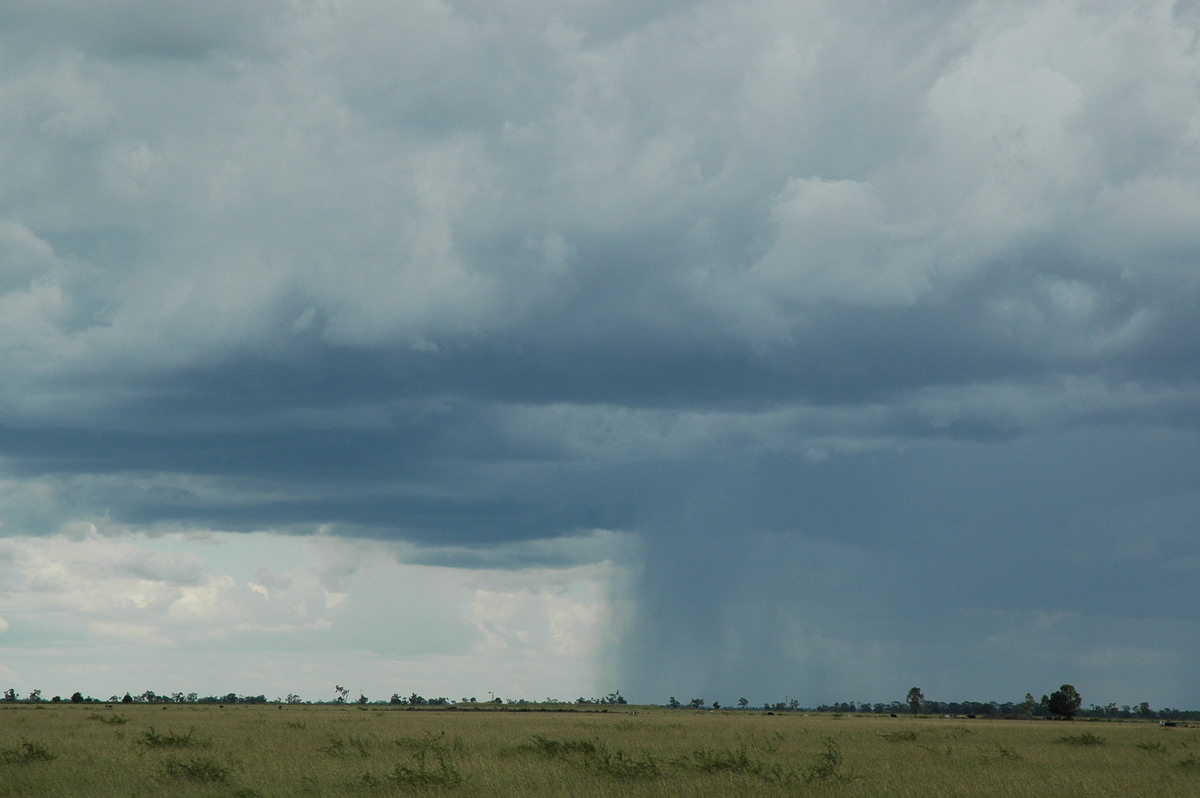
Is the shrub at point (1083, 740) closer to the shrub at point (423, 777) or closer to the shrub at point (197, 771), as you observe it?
the shrub at point (423, 777)

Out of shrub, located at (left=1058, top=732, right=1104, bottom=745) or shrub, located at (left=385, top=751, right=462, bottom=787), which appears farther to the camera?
shrub, located at (left=1058, top=732, right=1104, bottom=745)

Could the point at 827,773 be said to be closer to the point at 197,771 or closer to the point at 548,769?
the point at 548,769

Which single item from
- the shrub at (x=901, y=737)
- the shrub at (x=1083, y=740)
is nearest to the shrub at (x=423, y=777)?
the shrub at (x=901, y=737)

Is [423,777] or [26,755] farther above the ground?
[423,777]

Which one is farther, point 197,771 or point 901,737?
point 901,737

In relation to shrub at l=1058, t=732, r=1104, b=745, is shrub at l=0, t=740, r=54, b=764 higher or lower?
lower

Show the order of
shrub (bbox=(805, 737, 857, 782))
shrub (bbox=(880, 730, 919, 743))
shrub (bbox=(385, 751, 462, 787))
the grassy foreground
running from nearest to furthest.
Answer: the grassy foreground, shrub (bbox=(385, 751, 462, 787)), shrub (bbox=(805, 737, 857, 782)), shrub (bbox=(880, 730, 919, 743))

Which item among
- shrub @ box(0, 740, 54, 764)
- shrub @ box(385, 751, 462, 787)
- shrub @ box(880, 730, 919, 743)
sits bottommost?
shrub @ box(0, 740, 54, 764)

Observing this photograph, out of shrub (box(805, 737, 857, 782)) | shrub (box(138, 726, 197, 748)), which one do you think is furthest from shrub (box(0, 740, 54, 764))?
shrub (box(805, 737, 857, 782))

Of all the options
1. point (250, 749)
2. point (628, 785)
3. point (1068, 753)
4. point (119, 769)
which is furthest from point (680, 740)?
point (119, 769)

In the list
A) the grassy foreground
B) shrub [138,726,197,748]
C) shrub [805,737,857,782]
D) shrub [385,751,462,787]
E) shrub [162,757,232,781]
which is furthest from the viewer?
shrub [138,726,197,748]

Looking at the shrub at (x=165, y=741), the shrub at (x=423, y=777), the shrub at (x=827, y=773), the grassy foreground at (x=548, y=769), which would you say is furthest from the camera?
the shrub at (x=165, y=741)

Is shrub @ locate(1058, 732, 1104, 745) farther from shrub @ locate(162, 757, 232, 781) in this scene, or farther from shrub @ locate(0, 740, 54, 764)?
shrub @ locate(0, 740, 54, 764)

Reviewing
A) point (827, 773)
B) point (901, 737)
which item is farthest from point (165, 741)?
point (901, 737)
